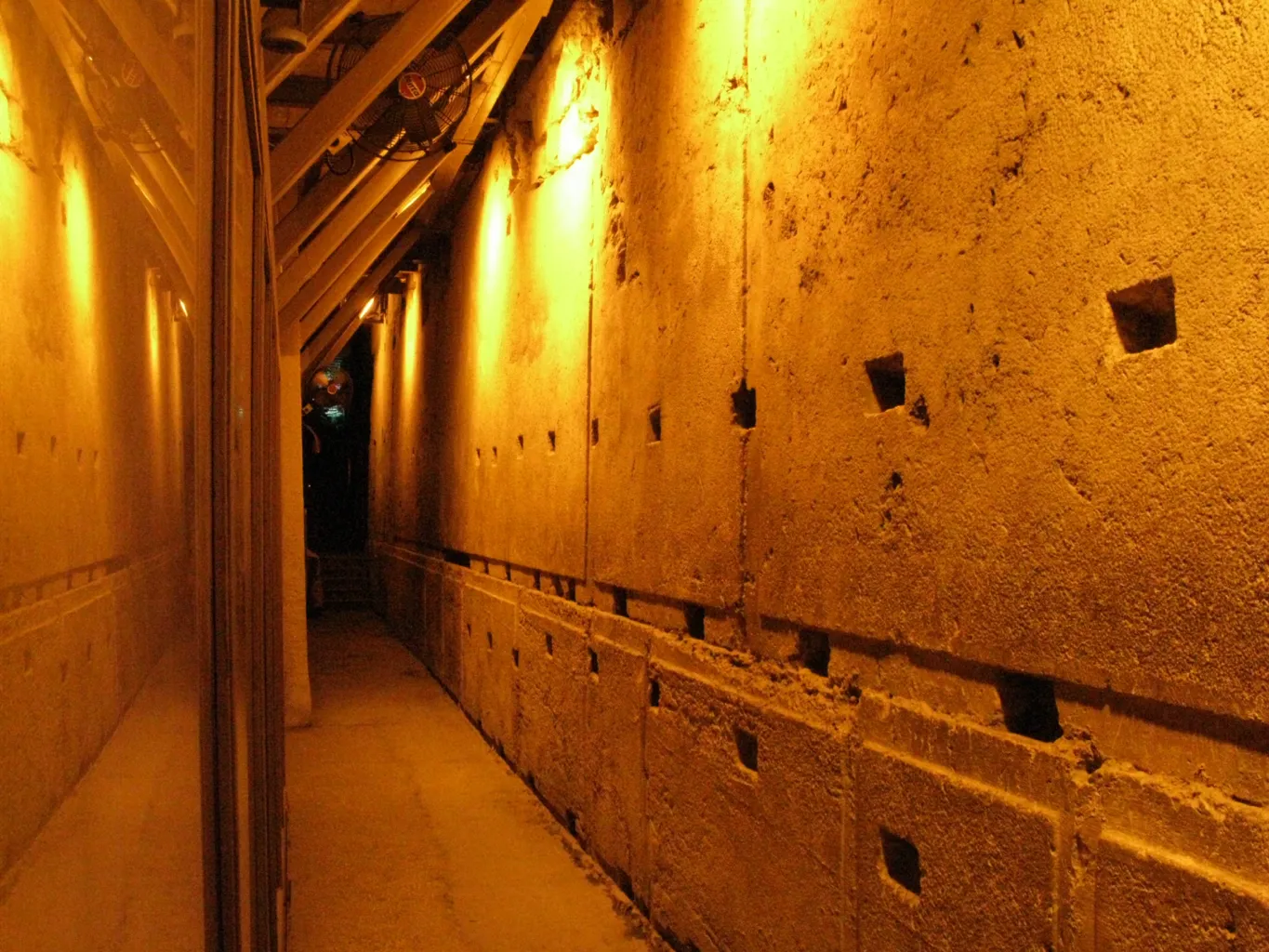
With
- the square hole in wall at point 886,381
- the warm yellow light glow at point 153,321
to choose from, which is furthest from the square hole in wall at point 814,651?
the warm yellow light glow at point 153,321

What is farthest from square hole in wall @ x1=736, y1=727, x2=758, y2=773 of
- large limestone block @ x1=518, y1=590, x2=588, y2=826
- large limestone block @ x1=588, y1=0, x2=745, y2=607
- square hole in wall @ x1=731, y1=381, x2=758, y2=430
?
large limestone block @ x1=518, y1=590, x2=588, y2=826

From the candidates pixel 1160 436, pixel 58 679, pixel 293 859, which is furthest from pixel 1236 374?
pixel 293 859

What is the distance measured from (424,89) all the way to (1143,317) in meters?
5.61

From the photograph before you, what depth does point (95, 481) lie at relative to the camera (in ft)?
2.07

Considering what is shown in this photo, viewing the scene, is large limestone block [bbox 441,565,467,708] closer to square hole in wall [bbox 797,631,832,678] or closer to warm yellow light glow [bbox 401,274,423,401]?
warm yellow light glow [bbox 401,274,423,401]

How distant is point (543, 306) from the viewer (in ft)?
22.0

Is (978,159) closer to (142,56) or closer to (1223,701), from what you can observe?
(1223,701)

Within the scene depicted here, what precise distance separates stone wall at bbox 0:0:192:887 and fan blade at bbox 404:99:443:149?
644cm

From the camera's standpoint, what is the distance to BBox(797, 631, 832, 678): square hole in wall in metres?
3.29

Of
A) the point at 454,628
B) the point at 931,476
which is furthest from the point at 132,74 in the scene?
the point at 454,628

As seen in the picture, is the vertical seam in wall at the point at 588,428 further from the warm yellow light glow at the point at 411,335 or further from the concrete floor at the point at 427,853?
the warm yellow light glow at the point at 411,335

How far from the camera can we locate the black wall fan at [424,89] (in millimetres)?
6688

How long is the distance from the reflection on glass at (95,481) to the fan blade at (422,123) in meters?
6.21

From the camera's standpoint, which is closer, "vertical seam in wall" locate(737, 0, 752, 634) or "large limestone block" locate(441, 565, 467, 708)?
"vertical seam in wall" locate(737, 0, 752, 634)
